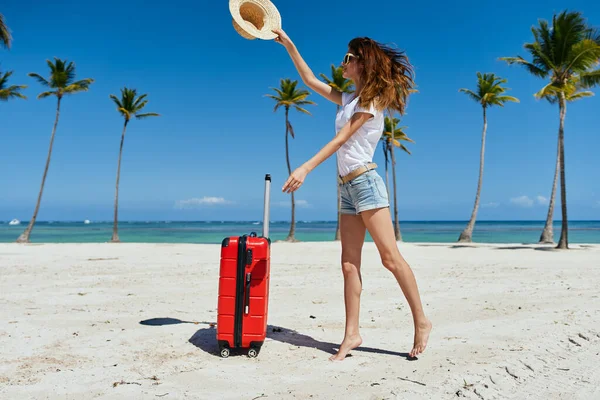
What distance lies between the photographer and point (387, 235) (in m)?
3.05

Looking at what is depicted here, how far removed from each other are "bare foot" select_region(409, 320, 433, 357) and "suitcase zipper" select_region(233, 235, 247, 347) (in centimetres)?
120

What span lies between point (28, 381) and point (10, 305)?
9.61 ft

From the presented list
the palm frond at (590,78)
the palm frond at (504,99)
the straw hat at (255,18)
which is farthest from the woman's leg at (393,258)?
the palm frond at (504,99)

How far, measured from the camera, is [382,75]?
119 inches

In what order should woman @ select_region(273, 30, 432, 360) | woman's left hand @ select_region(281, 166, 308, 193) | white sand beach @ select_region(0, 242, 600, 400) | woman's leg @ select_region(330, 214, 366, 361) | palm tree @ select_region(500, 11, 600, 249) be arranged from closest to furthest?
white sand beach @ select_region(0, 242, 600, 400)
woman's left hand @ select_region(281, 166, 308, 193)
woman @ select_region(273, 30, 432, 360)
woman's leg @ select_region(330, 214, 366, 361)
palm tree @ select_region(500, 11, 600, 249)

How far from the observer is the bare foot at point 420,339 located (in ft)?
10.0

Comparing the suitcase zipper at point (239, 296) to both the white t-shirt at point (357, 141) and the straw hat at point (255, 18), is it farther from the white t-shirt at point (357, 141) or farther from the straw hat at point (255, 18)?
the straw hat at point (255, 18)

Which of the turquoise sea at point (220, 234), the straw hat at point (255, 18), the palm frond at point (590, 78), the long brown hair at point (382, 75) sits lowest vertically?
the turquoise sea at point (220, 234)

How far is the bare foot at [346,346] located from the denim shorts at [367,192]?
893mm

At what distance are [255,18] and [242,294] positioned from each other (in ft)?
6.85

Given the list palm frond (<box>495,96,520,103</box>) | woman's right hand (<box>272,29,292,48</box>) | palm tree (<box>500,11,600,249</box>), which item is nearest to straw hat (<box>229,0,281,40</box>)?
woman's right hand (<box>272,29,292,48</box>)

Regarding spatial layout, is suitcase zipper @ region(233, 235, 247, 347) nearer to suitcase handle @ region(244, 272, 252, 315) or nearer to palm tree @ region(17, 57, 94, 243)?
suitcase handle @ region(244, 272, 252, 315)

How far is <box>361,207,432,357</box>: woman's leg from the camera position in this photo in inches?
119

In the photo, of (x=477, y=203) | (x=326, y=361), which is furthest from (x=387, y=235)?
(x=477, y=203)
